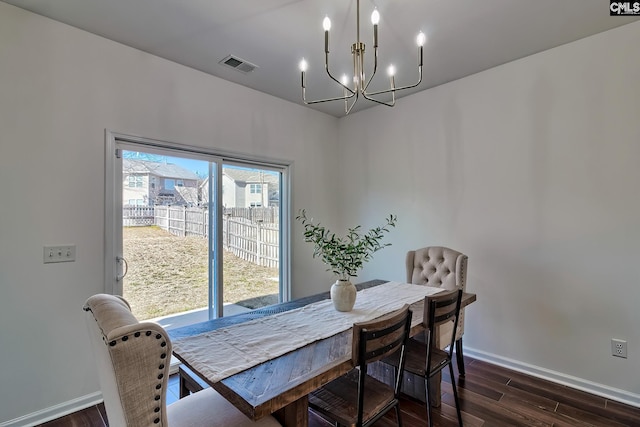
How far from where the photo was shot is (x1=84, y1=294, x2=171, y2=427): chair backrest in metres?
0.91

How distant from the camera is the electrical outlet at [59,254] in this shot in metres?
2.11

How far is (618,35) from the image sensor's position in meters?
2.27

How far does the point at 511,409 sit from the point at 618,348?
0.95 meters

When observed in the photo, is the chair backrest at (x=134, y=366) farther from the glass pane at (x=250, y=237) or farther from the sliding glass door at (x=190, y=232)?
the glass pane at (x=250, y=237)

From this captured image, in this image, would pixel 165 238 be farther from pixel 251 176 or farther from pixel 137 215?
pixel 251 176

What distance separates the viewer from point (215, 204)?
3.03m

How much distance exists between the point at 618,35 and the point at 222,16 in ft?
9.50

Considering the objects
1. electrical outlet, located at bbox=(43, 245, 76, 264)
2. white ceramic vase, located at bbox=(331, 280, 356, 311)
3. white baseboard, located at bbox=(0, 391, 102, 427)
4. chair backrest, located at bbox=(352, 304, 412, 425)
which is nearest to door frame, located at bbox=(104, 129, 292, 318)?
electrical outlet, located at bbox=(43, 245, 76, 264)

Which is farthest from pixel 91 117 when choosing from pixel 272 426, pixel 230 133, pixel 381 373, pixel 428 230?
pixel 428 230

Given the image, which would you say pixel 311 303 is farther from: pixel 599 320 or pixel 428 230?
pixel 599 320

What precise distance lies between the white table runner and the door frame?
1282 millimetres

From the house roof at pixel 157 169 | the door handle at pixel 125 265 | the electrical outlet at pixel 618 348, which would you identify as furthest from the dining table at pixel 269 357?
the electrical outlet at pixel 618 348

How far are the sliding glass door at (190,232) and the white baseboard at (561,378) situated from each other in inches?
85.9

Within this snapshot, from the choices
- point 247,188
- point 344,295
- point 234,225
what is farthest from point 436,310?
point 247,188
